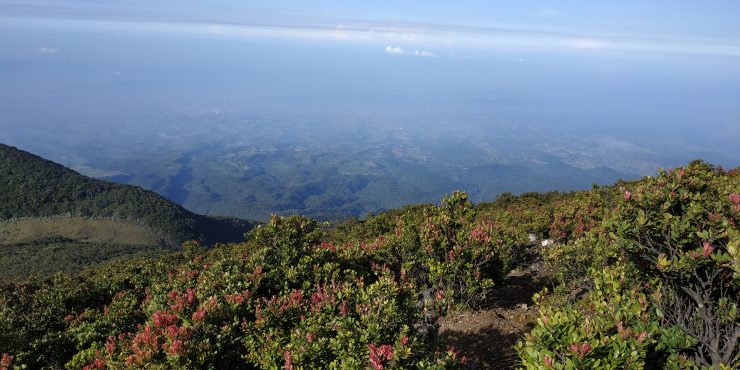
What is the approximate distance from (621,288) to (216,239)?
381 ft

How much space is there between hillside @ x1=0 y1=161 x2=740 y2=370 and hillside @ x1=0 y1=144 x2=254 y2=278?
288ft

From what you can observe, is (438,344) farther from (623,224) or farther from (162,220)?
(162,220)

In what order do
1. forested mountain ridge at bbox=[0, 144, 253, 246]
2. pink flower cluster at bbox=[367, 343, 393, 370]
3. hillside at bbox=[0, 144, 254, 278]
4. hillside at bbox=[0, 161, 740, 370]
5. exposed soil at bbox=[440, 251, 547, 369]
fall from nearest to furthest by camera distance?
pink flower cluster at bbox=[367, 343, 393, 370] → hillside at bbox=[0, 161, 740, 370] → exposed soil at bbox=[440, 251, 547, 369] → hillside at bbox=[0, 144, 254, 278] → forested mountain ridge at bbox=[0, 144, 253, 246]

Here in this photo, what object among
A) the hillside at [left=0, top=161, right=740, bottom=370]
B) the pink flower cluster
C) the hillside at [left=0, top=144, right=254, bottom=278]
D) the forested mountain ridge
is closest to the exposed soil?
the hillside at [left=0, top=161, right=740, bottom=370]

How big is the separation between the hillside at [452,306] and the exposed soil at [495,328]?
0.05 m

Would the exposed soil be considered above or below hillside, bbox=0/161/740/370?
below

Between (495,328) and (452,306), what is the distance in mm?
1204

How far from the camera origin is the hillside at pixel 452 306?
565cm

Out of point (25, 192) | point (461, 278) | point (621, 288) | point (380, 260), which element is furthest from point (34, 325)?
point (25, 192)

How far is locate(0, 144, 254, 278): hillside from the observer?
9944cm

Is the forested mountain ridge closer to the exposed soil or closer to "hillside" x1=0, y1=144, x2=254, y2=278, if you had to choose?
"hillside" x1=0, y1=144, x2=254, y2=278

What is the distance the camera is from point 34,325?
13727 mm

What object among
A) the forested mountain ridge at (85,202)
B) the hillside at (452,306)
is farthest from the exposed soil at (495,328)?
the forested mountain ridge at (85,202)

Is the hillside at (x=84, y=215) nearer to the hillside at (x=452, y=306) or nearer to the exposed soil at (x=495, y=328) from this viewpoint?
the hillside at (x=452, y=306)
